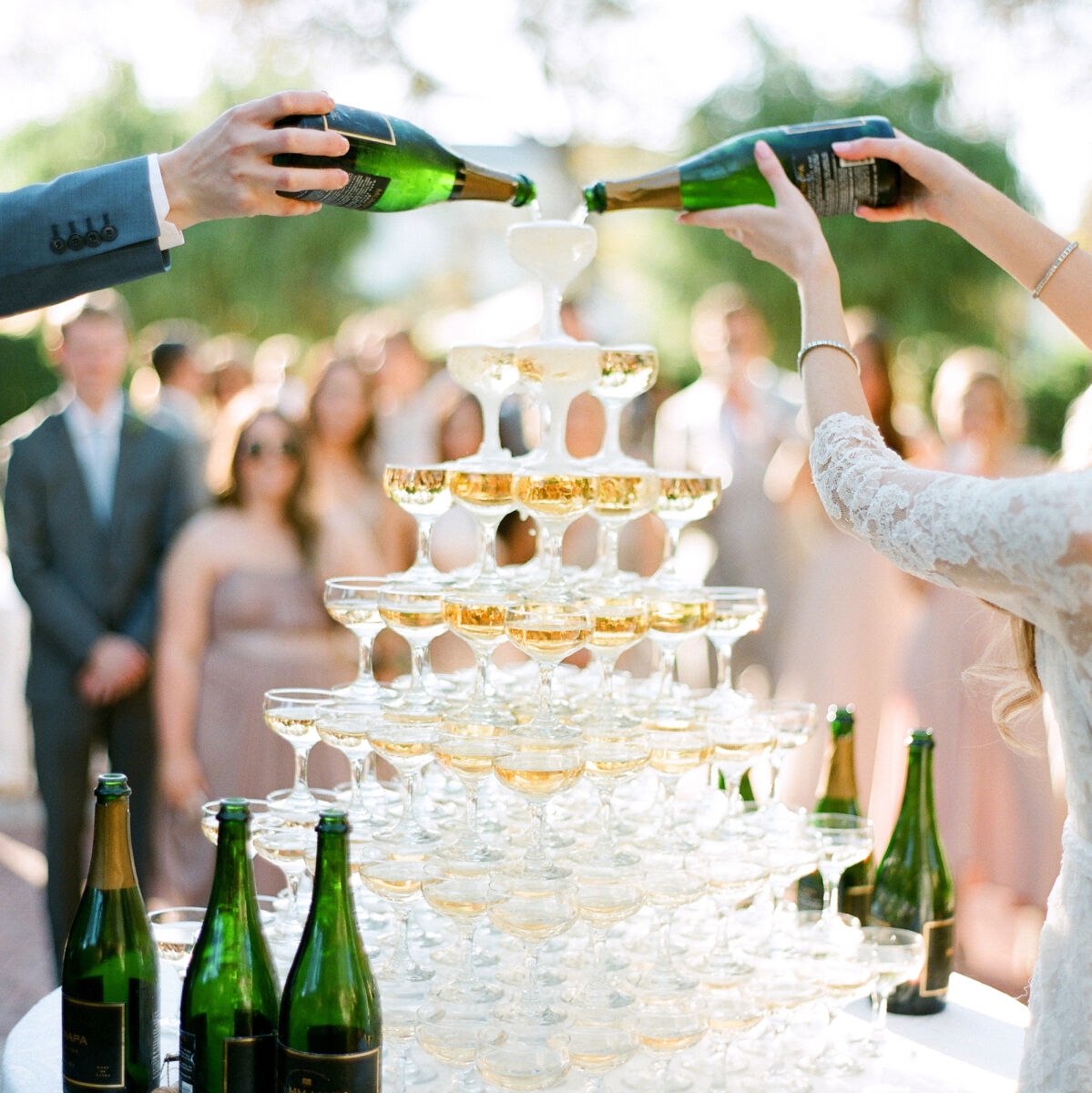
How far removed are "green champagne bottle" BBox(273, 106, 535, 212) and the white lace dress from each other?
637mm

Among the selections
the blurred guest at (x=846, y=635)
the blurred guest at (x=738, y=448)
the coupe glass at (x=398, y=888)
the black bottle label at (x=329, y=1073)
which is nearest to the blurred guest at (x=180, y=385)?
the blurred guest at (x=738, y=448)

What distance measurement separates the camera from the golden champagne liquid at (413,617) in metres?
1.45

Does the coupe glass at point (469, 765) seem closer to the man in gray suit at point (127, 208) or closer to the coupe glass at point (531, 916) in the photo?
the coupe glass at point (531, 916)

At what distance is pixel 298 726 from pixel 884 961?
0.79 m

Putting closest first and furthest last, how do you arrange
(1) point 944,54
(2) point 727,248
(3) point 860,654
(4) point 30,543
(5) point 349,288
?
(4) point 30,543
(3) point 860,654
(1) point 944,54
(2) point 727,248
(5) point 349,288

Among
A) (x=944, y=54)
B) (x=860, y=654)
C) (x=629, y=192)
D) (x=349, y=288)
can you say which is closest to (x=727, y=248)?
(x=944, y=54)

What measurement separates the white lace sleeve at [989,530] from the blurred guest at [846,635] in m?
2.49

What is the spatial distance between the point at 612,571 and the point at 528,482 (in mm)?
232

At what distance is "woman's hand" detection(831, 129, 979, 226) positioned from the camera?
1.52m

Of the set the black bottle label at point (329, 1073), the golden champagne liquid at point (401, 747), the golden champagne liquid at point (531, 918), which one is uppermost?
the golden champagne liquid at point (401, 747)

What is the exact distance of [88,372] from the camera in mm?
3441

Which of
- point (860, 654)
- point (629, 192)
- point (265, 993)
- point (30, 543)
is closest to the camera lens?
point (265, 993)

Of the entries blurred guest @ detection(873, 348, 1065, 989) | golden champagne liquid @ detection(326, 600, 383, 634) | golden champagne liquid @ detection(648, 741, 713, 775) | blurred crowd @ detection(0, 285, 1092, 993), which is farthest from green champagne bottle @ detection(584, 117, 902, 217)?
blurred guest @ detection(873, 348, 1065, 989)

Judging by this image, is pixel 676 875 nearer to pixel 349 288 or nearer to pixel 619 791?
pixel 619 791
